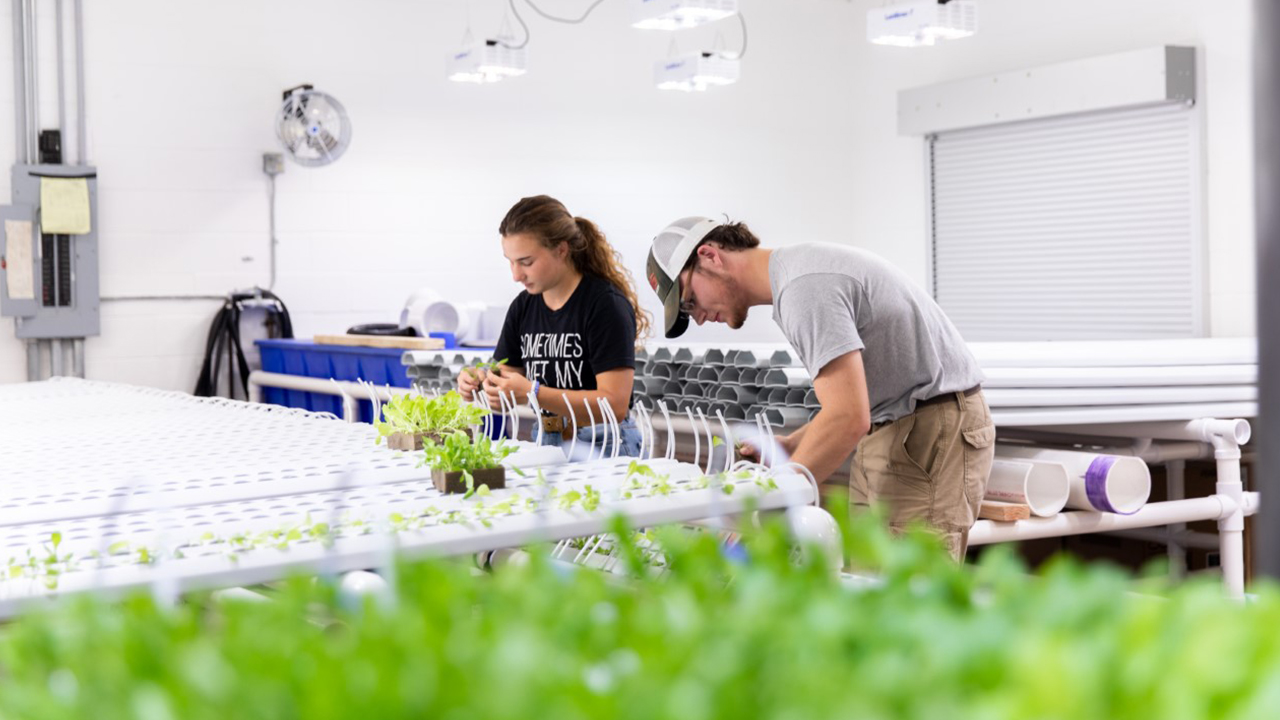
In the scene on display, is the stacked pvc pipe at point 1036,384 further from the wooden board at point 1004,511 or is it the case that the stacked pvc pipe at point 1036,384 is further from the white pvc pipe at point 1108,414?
the wooden board at point 1004,511

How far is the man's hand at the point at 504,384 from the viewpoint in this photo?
10.3 ft

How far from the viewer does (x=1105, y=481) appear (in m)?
3.43

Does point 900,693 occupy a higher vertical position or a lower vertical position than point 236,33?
lower

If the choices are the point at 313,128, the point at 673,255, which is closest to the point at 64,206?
the point at 313,128

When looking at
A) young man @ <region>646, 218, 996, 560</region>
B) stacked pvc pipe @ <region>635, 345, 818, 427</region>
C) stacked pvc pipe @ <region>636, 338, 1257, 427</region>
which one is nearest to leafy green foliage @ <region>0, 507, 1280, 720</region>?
young man @ <region>646, 218, 996, 560</region>

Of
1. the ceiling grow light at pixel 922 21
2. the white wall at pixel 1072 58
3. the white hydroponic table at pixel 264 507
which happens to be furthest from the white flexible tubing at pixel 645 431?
the white wall at pixel 1072 58

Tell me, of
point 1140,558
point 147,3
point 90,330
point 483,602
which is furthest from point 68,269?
point 483,602

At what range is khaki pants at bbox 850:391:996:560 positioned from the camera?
277cm

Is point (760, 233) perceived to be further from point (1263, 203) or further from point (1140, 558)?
point (1263, 203)

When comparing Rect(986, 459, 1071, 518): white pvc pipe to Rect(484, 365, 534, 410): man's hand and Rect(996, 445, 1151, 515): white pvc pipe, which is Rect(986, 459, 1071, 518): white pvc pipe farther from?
Rect(484, 365, 534, 410): man's hand

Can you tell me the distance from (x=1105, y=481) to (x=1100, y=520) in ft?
0.53

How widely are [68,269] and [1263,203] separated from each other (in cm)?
628

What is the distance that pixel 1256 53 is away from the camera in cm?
86

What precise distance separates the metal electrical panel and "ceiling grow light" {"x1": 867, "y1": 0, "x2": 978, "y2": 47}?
12.4 ft
